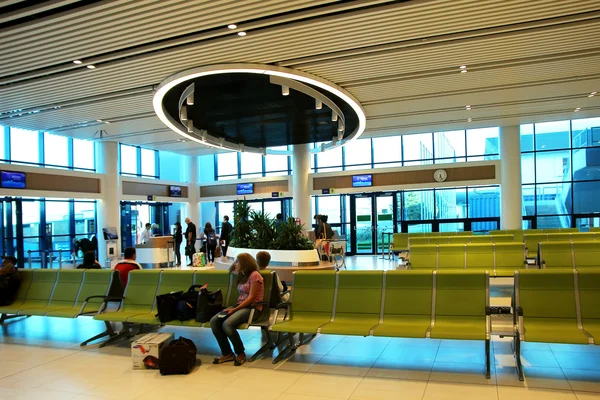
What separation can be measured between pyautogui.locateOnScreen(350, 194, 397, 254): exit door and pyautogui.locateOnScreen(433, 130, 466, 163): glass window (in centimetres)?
259

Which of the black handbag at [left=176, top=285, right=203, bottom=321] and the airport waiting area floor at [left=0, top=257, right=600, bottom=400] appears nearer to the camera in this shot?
the airport waiting area floor at [left=0, top=257, right=600, bottom=400]

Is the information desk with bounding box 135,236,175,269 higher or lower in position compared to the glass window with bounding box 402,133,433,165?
lower

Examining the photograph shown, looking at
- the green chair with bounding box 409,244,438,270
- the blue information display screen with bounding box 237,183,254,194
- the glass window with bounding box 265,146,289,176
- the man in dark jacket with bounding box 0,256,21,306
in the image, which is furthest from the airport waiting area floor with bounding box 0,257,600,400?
the glass window with bounding box 265,146,289,176

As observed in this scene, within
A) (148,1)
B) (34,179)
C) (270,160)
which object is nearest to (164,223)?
(270,160)

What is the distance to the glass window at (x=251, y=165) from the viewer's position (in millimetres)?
20422

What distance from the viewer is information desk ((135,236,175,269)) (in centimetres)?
1446

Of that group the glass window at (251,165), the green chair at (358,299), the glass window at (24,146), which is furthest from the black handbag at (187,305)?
the glass window at (251,165)

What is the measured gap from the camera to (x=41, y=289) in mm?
6715

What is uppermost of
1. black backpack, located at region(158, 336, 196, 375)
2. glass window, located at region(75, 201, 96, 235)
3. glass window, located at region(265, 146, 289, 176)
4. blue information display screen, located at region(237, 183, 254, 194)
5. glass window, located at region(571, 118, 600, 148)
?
glass window, located at region(571, 118, 600, 148)

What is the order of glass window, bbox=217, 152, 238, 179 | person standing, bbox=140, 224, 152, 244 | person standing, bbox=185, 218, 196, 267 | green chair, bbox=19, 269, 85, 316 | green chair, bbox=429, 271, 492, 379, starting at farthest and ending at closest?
glass window, bbox=217, 152, 238, 179 < person standing, bbox=140, 224, 152, 244 < person standing, bbox=185, 218, 196, 267 < green chair, bbox=19, 269, 85, 316 < green chair, bbox=429, 271, 492, 379

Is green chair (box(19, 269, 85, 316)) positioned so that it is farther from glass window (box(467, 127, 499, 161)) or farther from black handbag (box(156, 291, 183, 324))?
glass window (box(467, 127, 499, 161))

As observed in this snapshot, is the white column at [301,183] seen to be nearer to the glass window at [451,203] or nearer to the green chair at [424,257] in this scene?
the glass window at [451,203]

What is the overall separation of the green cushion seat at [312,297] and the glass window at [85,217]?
14.0 meters

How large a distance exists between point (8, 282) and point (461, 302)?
20.7ft
